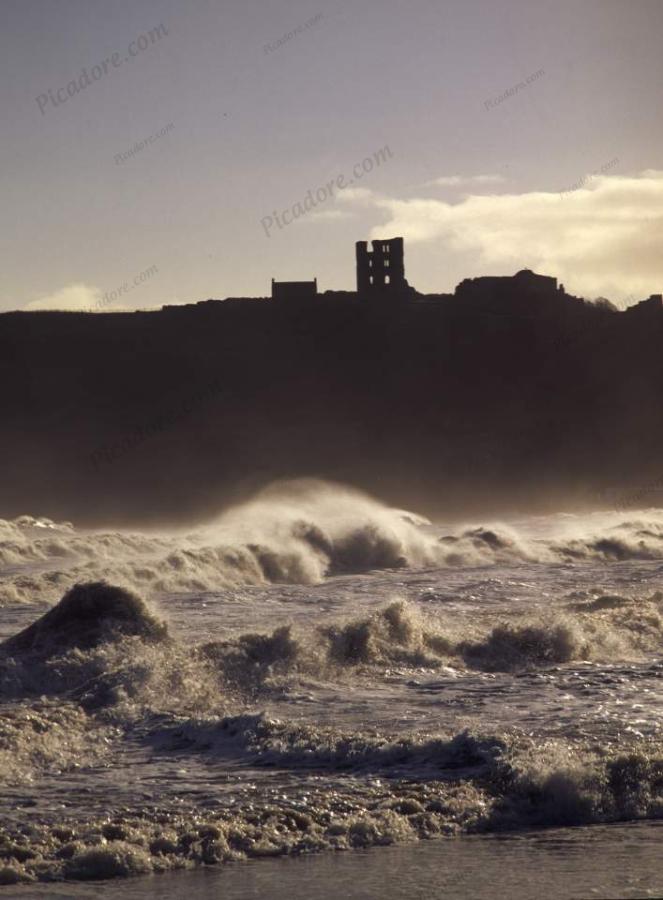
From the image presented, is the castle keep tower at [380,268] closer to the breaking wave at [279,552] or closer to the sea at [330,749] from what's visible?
the breaking wave at [279,552]

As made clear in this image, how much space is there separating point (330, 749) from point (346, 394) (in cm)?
6623

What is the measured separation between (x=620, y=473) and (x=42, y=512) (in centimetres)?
2921

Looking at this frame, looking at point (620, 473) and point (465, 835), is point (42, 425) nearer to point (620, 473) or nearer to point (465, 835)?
point (620, 473)

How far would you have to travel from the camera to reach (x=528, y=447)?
75.0 metres

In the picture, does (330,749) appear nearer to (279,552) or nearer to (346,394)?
(279,552)

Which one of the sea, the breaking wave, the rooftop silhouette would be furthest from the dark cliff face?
the sea

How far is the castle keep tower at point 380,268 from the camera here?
7288cm

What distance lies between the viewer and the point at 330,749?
10.3m

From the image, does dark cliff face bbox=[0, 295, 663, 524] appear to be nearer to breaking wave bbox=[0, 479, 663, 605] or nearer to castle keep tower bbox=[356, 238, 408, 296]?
castle keep tower bbox=[356, 238, 408, 296]

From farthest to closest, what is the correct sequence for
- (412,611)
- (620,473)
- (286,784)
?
1. (620,473)
2. (412,611)
3. (286,784)

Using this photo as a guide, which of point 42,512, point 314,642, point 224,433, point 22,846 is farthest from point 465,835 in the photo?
point 224,433

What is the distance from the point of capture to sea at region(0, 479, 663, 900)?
8.00 metres

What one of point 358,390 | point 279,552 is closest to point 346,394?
point 358,390

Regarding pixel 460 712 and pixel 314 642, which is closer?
pixel 460 712
